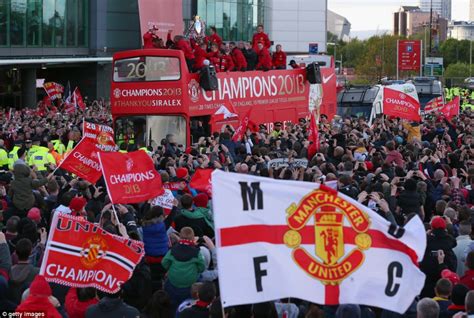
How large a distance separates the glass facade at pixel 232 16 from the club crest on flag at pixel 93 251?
156 feet

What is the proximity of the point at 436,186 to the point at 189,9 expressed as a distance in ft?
133

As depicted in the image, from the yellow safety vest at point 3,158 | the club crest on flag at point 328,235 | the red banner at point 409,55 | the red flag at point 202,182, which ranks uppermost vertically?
the red banner at point 409,55

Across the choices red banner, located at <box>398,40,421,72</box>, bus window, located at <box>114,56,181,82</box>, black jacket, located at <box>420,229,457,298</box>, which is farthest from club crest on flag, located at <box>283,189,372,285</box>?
red banner, located at <box>398,40,421,72</box>

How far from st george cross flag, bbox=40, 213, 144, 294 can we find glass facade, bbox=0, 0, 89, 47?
35015mm

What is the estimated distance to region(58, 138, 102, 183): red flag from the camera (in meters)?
14.7

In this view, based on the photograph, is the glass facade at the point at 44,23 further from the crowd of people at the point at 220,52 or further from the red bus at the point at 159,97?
the red bus at the point at 159,97

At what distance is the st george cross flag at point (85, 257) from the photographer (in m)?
8.65

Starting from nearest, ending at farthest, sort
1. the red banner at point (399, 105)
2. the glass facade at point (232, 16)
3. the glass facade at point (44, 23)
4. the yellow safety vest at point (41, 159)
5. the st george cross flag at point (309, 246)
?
1. the st george cross flag at point (309, 246)
2. the yellow safety vest at point (41, 159)
3. the red banner at point (399, 105)
4. the glass facade at point (44, 23)
5. the glass facade at point (232, 16)

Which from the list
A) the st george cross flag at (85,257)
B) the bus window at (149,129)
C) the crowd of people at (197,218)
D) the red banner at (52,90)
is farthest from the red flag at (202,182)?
the red banner at (52,90)

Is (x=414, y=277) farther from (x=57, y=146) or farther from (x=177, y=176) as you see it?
(x=57, y=146)

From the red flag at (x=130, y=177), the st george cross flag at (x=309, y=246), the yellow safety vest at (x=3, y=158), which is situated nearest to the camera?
the st george cross flag at (x=309, y=246)

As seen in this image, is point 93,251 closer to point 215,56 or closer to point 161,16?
point 215,56

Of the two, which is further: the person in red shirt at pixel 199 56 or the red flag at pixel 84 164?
the person in red shirt at pixel 199 56

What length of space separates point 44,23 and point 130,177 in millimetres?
34642
